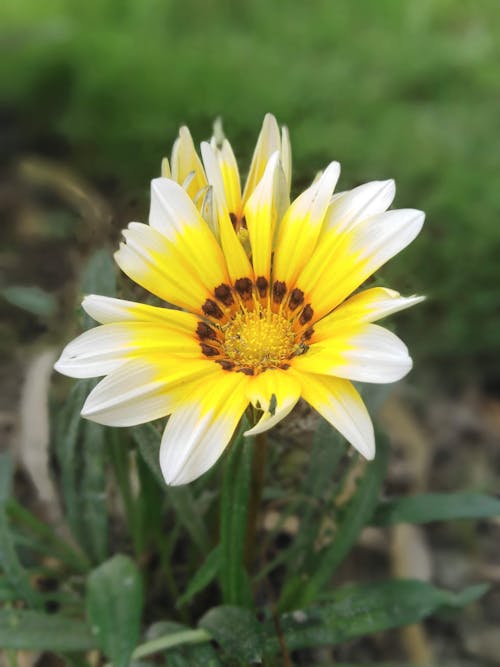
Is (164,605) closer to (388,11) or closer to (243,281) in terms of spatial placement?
(243,281)

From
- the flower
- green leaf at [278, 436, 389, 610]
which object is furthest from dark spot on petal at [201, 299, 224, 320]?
green leaf at [278, 436, 389, 610]

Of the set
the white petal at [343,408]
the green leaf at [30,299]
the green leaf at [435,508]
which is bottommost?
the green leaf at [435,508]

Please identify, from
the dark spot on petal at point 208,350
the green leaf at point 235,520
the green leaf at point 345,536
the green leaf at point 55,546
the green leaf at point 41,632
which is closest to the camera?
the dark spot on petal at point 208,350

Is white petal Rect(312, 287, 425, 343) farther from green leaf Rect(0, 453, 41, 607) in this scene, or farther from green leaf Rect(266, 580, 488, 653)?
green leaf Rect(0, 453, 41, 607)

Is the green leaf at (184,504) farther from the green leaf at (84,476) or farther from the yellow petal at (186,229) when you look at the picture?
the yellow petal at (186,229)

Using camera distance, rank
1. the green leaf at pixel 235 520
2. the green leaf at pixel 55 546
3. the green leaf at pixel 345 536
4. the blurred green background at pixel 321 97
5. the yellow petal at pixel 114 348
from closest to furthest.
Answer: the yellow petal at pixel 114 348 → the green leaf at pixel 235 520 → the green leaf at pixel 345 536 → the green leaf at pixel 55 546 → the blurred green background at pixel 321 97

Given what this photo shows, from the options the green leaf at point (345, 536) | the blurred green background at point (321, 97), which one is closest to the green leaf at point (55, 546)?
the green leaf at point (345, 536)

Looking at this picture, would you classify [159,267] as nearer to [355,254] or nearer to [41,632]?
[355,254]
